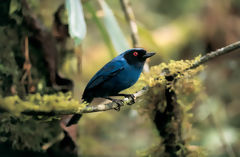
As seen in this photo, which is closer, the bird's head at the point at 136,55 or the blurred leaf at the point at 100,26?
the bird's head at the point at 136,55

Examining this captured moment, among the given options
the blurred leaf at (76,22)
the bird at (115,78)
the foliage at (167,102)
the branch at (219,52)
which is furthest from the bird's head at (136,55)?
the branch at (219,52)

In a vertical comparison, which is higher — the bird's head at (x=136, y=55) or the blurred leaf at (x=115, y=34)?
the blurred leaf at (x=115, y=34)

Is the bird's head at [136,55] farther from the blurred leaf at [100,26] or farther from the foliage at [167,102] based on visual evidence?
the blurred leaf at [100,26]

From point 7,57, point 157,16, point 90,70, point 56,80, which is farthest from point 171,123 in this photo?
point 157,16

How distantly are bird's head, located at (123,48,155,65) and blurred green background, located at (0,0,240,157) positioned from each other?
0.92m

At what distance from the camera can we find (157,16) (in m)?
8.23

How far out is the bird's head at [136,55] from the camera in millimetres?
3236

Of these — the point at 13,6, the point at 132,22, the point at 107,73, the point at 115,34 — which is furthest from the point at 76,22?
the point at 132,22

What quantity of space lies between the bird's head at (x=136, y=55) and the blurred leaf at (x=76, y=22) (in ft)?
1.92

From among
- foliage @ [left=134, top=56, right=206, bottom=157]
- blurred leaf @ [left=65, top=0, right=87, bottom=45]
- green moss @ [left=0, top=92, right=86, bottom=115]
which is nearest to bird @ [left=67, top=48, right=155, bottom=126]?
foliage @ [left=134, top=56, right=206, bottom=157]

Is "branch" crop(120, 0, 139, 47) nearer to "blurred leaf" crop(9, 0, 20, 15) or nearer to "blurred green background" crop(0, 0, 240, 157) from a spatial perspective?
"blurred green background" crop(0, 0, 240, 157)

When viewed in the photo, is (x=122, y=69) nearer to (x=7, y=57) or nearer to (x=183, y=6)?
(x=7, y=57)

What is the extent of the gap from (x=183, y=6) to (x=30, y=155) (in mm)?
6335

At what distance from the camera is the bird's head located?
3.24 meters
